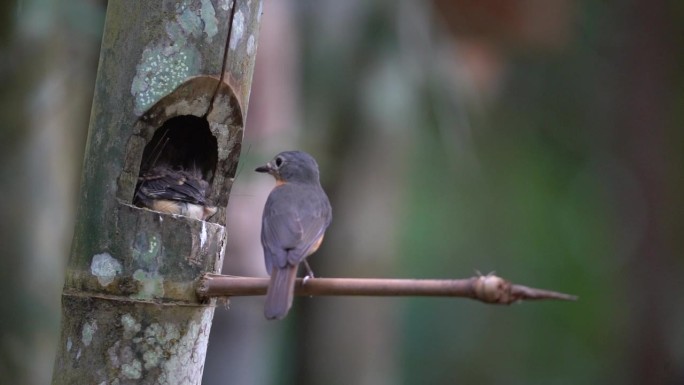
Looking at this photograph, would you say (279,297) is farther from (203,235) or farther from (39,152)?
(39,152)

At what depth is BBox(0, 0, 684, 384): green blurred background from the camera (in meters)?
6.87

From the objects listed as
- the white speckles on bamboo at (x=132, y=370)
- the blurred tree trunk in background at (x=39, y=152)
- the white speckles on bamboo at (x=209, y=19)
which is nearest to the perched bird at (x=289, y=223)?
the white speckles on bamboo at (x=132, y=370)

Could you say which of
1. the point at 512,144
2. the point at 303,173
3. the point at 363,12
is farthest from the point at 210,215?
the point at 512,144

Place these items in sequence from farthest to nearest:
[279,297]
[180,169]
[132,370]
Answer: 1. [180,169]
2. [132,370]
3. [279,297]

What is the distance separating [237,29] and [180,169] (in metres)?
0.60

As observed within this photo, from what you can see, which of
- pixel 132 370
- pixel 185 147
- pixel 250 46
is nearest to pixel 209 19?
pixel 250 46

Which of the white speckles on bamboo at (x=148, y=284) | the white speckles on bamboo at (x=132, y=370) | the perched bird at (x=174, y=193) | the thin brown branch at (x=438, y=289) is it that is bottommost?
the white speckles on bamboo at (x=132, y=370)

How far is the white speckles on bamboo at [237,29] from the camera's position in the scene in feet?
12.5

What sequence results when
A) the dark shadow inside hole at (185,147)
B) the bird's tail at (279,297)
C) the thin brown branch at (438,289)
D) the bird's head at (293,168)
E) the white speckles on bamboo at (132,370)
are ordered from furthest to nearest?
the bird's head at (293,168) < the dark shadow inside hole at (185,147) < the white speckles on bamboo at (132,370) < the bird's tail at (279,297) < the thin brown branch at (438,289)

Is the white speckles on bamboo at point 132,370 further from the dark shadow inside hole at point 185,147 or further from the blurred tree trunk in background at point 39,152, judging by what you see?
the blurred tree trunk in background at point 39,152

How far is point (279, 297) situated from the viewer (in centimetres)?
344

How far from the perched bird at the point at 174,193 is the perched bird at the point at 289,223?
277mm

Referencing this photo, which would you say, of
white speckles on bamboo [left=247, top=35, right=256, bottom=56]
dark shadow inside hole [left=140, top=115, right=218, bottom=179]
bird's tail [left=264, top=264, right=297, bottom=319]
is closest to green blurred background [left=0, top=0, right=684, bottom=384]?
dark shadow inside hole [left=140, top=115, right=218, bottom=179]

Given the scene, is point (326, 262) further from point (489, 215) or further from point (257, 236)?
point (489, 215)
